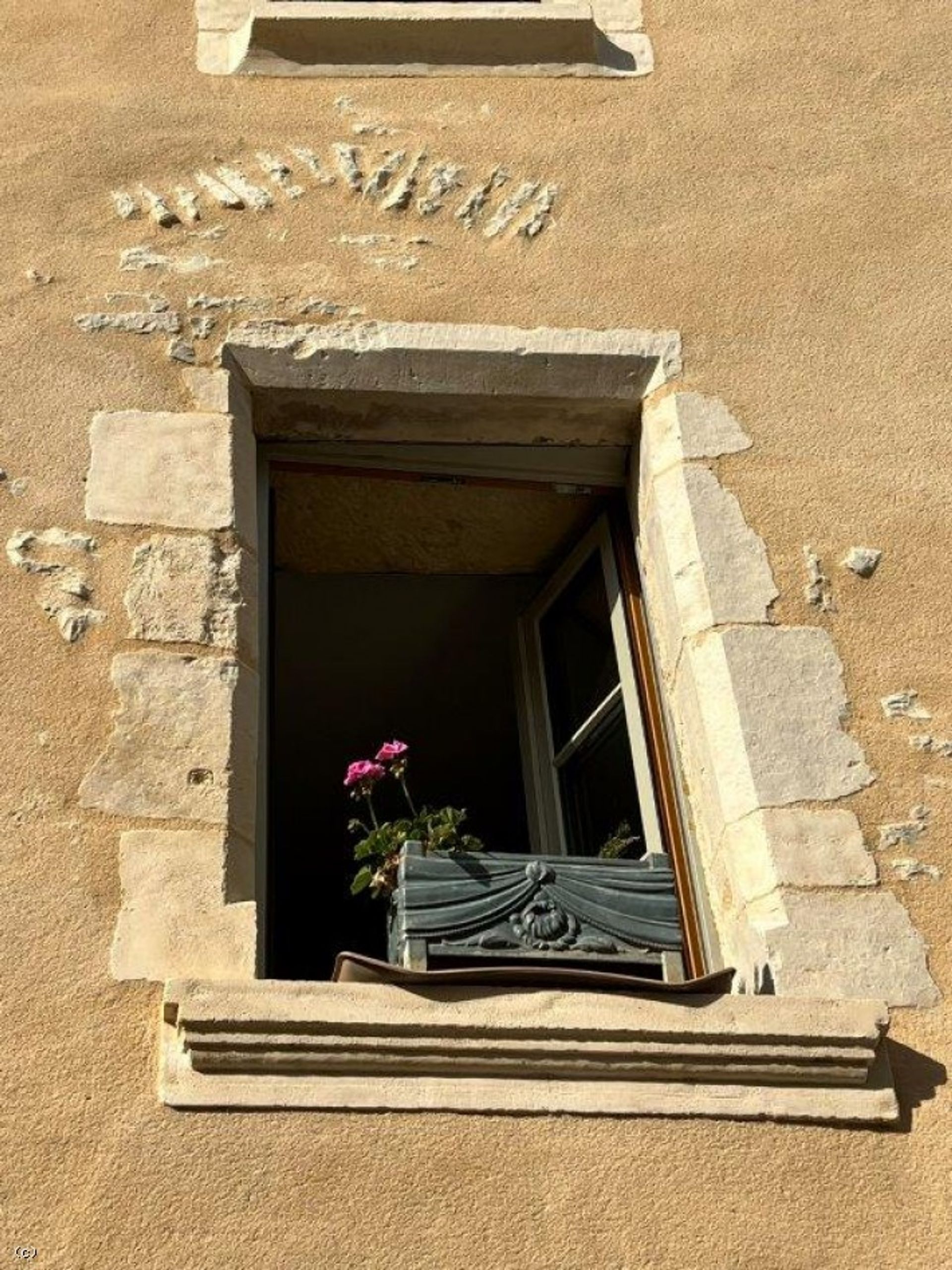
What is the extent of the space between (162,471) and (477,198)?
105 cm

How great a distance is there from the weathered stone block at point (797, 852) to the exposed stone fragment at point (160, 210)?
5.80 ft

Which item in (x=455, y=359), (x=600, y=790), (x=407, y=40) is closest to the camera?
(x=455, y=359)

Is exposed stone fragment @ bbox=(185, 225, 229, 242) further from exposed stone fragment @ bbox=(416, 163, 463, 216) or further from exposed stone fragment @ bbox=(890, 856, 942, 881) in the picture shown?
exposed stone fragment @ bbox=(890, 856, 942, 881)

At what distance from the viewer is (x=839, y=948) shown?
3.05m

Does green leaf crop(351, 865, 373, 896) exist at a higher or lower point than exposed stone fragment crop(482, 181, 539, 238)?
lower

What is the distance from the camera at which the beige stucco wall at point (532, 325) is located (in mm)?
2674

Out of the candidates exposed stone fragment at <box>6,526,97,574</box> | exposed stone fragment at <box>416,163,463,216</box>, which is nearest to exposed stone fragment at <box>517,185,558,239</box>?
exposed stone fragment at <box>416,163,463,216</box>

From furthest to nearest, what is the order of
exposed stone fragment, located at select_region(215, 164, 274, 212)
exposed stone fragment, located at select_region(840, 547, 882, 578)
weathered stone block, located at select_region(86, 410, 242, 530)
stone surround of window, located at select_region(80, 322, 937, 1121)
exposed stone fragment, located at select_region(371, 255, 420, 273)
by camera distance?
exposed stone fragment, located at select_region(215, 164, 274, 212) < exposed stone fragment, located at select_region(371, 255, 420, 273) < exposed stone fragment, located at select_region(840, 547, 882, 578) < weathered stone block, located at select_region(86, 410, 242, 530) < stone surround of window, located at select_region(80, 322, 937, 1121)

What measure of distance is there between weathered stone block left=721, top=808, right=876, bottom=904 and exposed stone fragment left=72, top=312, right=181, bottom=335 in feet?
4.96

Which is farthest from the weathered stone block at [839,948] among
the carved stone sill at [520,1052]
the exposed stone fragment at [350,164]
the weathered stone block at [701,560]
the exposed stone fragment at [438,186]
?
the exposed stone fragment at [350,164]

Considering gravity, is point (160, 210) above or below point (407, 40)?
below

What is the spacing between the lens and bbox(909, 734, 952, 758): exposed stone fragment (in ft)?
10.9

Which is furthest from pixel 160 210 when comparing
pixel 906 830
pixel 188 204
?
pixel 906 830

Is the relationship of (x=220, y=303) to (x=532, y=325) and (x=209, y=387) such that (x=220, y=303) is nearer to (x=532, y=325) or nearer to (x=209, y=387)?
(x=209, y=387)
